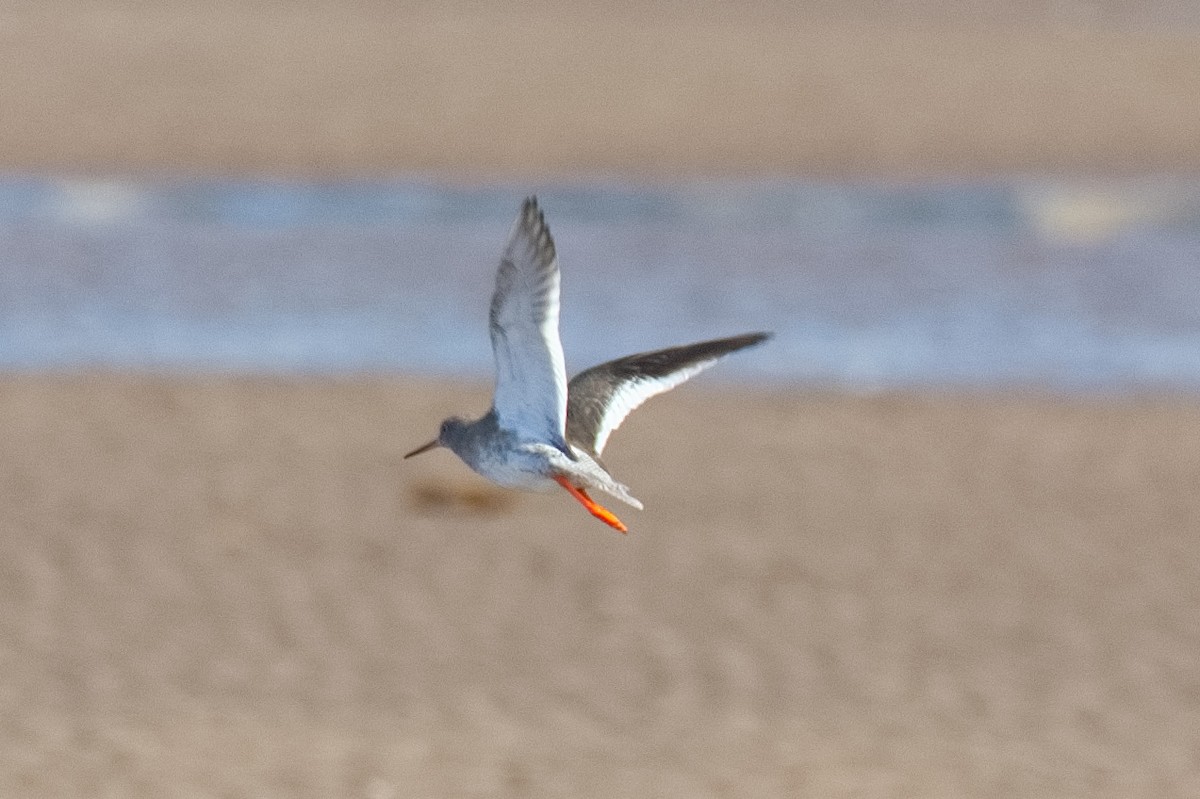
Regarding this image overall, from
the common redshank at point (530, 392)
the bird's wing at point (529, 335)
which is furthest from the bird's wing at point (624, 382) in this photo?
the bird's wing at point (529, 335)

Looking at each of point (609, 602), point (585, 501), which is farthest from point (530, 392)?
point (609, 602)

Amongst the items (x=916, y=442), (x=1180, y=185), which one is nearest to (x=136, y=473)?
(x=916, y=442)

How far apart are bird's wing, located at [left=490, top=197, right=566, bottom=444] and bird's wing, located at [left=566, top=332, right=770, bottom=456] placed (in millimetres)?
656

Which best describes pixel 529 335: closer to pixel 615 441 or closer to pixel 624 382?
pixel 624 382

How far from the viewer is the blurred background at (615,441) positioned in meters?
10.4

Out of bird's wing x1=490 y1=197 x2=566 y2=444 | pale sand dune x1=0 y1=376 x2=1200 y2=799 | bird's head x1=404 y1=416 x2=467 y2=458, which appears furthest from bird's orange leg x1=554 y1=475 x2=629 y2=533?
pale sand dune x1=0 y1=376 x2=1200 y2=799

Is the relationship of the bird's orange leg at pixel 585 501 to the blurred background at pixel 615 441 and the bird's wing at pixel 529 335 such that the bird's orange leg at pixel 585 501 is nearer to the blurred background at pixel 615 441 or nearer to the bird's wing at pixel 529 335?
the bird's wing at pixel 529 335

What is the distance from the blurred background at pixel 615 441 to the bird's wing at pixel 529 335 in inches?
110

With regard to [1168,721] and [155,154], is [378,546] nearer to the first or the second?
[1168,721]

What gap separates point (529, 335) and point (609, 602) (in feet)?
16.1

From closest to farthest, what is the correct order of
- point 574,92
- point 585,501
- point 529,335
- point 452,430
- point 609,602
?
point 529,335, point 585,501, point 452,430, point 609,602, point 574,92

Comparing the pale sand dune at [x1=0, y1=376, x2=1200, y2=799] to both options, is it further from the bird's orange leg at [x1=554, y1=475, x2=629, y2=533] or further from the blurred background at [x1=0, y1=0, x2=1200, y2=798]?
the bird's orange leg at [x1=554, y1=475, x2=629, y2=533]

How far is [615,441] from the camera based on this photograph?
1460cm

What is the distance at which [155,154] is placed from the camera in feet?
82.8
